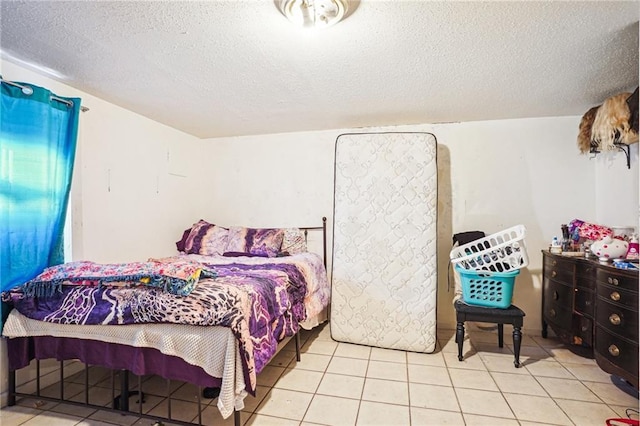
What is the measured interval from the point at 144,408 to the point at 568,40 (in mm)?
3215

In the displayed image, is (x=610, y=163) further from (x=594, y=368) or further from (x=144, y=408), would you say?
(x=144, y=408)

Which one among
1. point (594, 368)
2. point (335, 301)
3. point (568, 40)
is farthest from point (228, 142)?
point (594, 368)

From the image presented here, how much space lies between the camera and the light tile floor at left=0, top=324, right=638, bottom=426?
178 centimetres

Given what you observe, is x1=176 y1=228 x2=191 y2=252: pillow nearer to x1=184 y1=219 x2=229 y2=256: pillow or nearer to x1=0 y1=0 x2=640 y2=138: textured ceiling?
x1=184 y1=219 x2=229 y2=256: pillow

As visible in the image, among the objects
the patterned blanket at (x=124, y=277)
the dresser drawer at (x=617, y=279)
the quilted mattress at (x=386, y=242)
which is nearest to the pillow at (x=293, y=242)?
the quilted mattress at (x=386, y=242)

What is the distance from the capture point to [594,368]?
7.81 feet

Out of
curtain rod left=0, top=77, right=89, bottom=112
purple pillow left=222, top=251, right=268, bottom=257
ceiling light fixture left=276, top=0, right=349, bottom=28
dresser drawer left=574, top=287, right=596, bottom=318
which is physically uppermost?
ceiling light fixture left=276, top=0, right=349, bottom=28

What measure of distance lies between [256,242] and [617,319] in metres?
2.83

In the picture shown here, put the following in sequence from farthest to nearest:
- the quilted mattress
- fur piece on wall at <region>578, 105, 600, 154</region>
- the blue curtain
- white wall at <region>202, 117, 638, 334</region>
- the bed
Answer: white wall at <region>202, 117, 638, 334</region>
the quilted mattress
fur piece on wall at <region>578, 105, 600, 154</region>
the blue curtain
the bed

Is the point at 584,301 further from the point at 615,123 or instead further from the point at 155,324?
the point at 155,324

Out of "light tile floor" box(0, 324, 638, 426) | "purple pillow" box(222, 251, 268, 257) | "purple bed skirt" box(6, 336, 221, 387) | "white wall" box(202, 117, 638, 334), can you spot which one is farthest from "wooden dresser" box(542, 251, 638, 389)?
"purple pillow" box(222, 251, 268, 257)

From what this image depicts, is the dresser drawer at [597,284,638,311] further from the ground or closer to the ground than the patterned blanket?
closer to the ground

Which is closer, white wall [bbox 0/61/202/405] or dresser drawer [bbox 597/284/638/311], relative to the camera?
dresser drawer [bbox 597/284/638/311]

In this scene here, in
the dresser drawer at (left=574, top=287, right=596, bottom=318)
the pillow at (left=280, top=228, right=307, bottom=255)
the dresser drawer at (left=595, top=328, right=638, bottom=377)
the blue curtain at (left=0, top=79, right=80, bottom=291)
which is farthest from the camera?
the pillow at (left=280, top=228, right=307, bottom=255)
